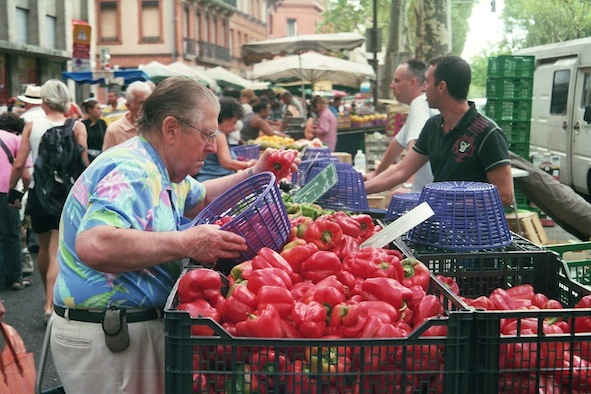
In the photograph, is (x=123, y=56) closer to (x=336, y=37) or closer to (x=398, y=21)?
(x=398, y=21)

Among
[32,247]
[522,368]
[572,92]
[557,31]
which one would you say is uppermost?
[557,31]

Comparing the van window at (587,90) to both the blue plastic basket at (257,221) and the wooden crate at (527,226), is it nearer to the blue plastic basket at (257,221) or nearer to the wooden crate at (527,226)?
the wooden crate at (527,226)

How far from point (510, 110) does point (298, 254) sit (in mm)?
9842

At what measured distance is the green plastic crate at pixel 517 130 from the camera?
11914mm

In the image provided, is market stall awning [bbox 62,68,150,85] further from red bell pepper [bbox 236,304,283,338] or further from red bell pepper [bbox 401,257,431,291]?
red bell pepper [bbox 236,304,283,338]

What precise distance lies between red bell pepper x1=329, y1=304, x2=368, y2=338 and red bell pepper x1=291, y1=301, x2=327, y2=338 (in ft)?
0.11

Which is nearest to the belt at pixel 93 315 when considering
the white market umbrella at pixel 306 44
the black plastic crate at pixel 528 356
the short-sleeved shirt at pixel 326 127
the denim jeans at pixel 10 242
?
the black plastic crate at pixel 528 356

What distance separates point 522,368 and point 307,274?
900 millimetres

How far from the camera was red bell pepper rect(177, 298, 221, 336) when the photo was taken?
7.51ft

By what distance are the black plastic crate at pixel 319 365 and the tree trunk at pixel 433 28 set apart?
47.7 ft

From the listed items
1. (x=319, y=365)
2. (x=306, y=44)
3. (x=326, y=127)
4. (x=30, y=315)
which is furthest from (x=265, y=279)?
(x=306, y=44)

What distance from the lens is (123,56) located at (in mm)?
47281

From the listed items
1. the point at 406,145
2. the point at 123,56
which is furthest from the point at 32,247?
the point at 123,56

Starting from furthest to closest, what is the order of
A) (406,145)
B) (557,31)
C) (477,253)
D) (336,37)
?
(336,37) → (557,31) → (406,145) → (477,253)
